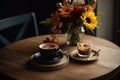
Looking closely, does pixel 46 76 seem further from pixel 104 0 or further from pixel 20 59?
pixel 104 0

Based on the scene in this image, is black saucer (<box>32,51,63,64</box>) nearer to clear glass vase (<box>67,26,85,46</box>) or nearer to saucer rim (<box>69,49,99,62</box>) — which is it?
saucer rim (<box>69,49,99,62</box>)

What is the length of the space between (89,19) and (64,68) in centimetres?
41

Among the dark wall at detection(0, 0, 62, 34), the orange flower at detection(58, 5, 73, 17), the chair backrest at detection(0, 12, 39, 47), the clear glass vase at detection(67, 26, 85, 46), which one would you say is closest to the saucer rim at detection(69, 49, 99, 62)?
the clear glass vase at detection(67, 26, 85, 46)

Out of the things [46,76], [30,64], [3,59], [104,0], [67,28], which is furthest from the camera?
[104,0]

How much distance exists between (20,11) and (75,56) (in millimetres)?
1866

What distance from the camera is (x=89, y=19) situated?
167 centimetres

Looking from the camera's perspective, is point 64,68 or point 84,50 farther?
point 84,50

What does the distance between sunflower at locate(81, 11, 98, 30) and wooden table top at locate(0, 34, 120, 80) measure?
0.67 ft

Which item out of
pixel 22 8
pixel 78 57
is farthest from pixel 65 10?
pixel 22 8

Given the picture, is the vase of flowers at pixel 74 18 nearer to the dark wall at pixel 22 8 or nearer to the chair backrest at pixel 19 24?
the chair backrest at pixel 19 24

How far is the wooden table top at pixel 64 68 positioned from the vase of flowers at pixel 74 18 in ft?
0.53

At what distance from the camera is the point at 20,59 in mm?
1610

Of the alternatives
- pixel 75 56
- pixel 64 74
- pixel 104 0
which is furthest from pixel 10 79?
pixel 104 0

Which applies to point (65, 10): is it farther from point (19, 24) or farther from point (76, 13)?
point (19, 24)
